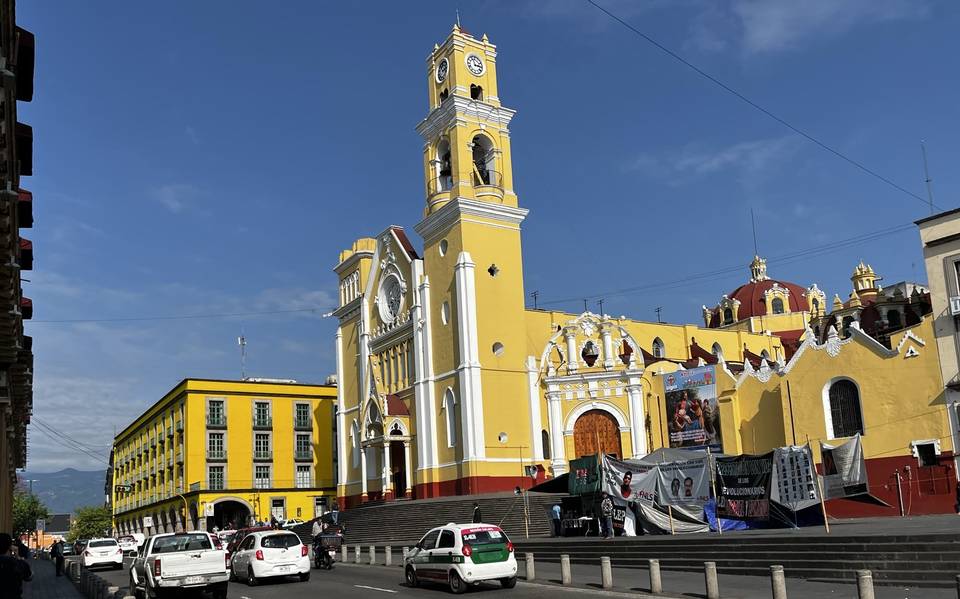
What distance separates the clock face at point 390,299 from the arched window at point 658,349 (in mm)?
17942

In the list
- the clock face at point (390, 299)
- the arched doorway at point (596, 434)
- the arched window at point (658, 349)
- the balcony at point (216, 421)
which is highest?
the clock face at point (390, 299)

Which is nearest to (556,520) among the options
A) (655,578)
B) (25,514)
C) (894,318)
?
(655,578)

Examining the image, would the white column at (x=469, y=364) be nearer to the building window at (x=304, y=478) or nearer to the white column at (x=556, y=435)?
the white column at (x=556, y=435)

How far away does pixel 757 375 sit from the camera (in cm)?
4038

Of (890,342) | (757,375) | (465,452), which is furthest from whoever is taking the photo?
(465,452)

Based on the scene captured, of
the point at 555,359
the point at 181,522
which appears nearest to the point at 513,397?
the point at 555,359

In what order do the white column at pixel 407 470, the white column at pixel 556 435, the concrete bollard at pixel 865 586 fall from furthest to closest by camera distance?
the white column at pixel 407 470 → the white column at pixel 556 435 → the concrete bollard at pixel 865 586

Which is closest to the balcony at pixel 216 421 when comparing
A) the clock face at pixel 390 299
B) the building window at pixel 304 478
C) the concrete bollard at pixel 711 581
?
the building window at pixel 304 478

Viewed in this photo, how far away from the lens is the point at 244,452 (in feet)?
224

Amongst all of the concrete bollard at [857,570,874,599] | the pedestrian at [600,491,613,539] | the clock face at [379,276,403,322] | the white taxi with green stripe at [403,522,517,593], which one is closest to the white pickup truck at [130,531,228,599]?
the white taxi with green stripe at [403,522,517,593]

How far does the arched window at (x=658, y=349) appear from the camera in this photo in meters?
60.9

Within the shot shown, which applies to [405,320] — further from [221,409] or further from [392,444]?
[221,409]

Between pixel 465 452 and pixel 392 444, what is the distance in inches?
286

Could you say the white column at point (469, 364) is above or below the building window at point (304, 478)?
above
